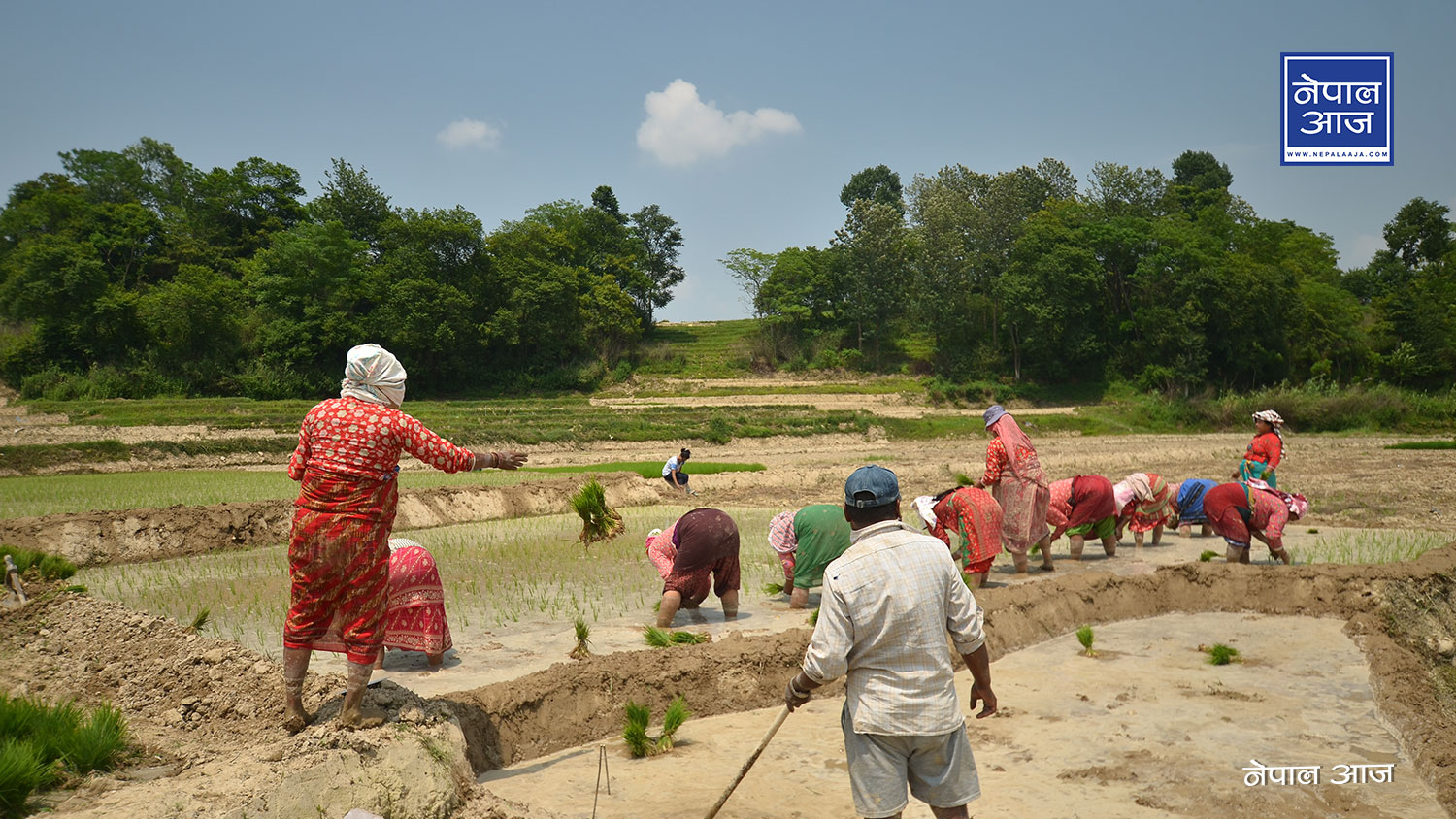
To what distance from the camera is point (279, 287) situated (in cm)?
4981

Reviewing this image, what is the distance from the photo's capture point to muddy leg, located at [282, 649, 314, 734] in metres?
4.55

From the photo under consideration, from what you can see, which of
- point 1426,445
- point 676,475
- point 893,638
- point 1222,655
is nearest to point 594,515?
point 676,475

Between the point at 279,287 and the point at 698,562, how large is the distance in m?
49.4

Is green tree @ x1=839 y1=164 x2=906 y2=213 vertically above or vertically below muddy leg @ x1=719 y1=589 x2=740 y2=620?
above

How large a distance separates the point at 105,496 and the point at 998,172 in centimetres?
5982

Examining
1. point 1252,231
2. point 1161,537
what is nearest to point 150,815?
point 1161,537

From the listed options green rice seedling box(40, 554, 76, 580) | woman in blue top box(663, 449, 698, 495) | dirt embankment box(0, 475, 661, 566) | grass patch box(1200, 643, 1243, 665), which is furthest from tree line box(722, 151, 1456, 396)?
green rice seedling box(40, 554, 76, 580)

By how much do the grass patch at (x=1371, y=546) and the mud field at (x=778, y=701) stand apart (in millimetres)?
983

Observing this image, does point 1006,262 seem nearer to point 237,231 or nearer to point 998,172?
point 998,172

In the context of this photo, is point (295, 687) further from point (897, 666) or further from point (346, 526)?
point (897, 666)

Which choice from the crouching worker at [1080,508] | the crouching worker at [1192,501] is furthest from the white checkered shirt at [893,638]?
the crouching worker at [1192,501]

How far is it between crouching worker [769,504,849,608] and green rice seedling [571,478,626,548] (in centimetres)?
452

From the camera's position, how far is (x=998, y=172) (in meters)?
63.8

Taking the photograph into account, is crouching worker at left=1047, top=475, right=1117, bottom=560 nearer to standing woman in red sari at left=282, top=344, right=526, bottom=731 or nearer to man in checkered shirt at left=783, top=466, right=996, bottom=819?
man in checkered shirt at left=783, top=466, right=996, bottom=819
